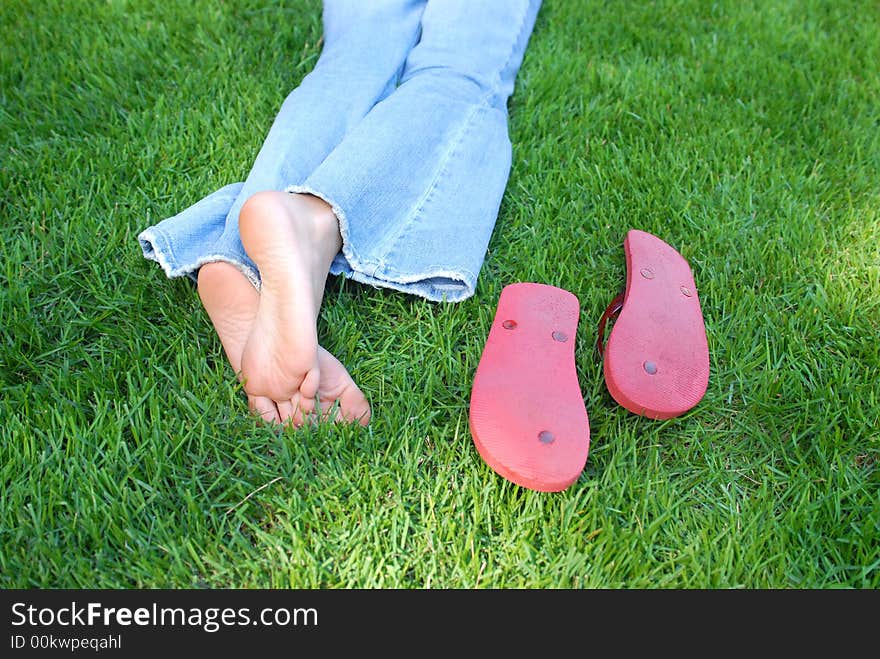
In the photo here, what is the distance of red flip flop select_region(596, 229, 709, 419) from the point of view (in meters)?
1.33

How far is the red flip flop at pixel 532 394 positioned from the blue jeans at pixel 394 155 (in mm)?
152

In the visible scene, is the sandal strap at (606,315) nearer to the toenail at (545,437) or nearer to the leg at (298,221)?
the toenail at (545,437)

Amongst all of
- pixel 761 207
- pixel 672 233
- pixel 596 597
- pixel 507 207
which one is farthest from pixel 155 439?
pixel 761 207

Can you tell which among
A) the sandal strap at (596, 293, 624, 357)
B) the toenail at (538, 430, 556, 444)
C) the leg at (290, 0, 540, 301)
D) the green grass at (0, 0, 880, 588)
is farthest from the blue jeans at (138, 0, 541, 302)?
the toenail at (538, 430, 556, 444)

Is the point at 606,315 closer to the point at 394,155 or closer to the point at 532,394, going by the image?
the point at 532,394

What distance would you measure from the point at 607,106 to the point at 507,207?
582 mm

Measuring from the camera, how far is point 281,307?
4.05 feet

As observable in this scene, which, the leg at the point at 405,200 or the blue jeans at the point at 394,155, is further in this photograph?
the blue jeans at the point at 394,155

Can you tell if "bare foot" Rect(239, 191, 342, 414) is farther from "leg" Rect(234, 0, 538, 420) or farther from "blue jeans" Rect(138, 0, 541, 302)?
"blue jeans" Rect(138, 0, 541, 302)

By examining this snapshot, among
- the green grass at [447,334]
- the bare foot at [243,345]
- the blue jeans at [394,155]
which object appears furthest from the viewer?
the blue jeans at [394,155]

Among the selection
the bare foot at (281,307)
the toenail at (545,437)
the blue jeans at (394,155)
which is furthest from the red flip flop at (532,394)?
the bare foot at (281,307)

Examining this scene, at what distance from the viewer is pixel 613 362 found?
1.36 metres

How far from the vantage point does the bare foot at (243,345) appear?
130cm

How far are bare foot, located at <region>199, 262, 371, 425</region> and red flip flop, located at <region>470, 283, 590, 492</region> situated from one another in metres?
0.23
